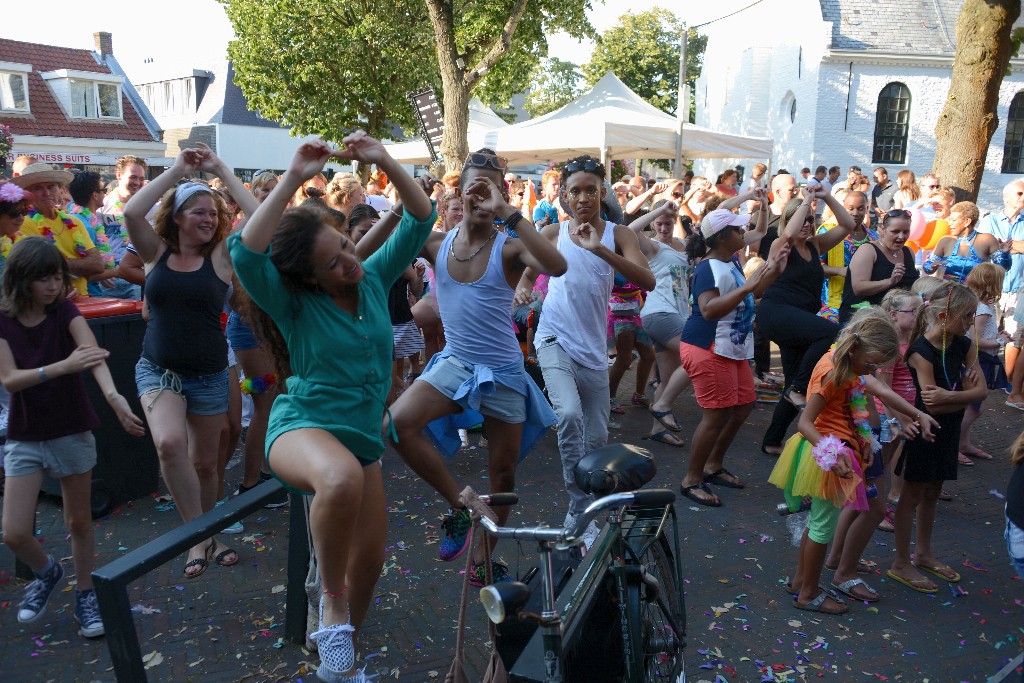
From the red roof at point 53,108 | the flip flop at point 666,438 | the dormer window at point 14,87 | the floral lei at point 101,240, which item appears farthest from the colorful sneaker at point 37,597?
the dormer window at point 14,87

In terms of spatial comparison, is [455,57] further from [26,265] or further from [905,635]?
[905,635]

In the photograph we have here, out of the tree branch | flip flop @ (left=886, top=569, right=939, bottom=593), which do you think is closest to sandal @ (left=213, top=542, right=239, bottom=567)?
flip flop @ (left=886, top=569, right=939, bottom=593)

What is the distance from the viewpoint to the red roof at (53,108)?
34.5m

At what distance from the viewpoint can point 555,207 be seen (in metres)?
8.84

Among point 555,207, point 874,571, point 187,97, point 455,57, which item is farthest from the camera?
point 187,97

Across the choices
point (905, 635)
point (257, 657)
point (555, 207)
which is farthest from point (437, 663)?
point (555, 207)

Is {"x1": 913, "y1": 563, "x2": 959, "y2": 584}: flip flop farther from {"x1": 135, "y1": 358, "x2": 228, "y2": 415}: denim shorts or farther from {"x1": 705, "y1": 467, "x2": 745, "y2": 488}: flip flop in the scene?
{"x1": 135, "y1": 358, "x2": 228, "y2": 415}: denim shorts

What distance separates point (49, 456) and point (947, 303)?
15.4ft

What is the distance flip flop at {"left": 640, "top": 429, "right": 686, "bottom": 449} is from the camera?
22.4 ft

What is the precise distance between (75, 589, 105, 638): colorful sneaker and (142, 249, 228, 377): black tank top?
114 centimetres

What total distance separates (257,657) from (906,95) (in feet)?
98.0

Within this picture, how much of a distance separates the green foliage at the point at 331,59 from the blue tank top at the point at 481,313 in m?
20.3

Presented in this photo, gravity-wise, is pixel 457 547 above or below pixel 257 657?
above

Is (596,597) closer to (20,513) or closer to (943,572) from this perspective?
(20,513)
